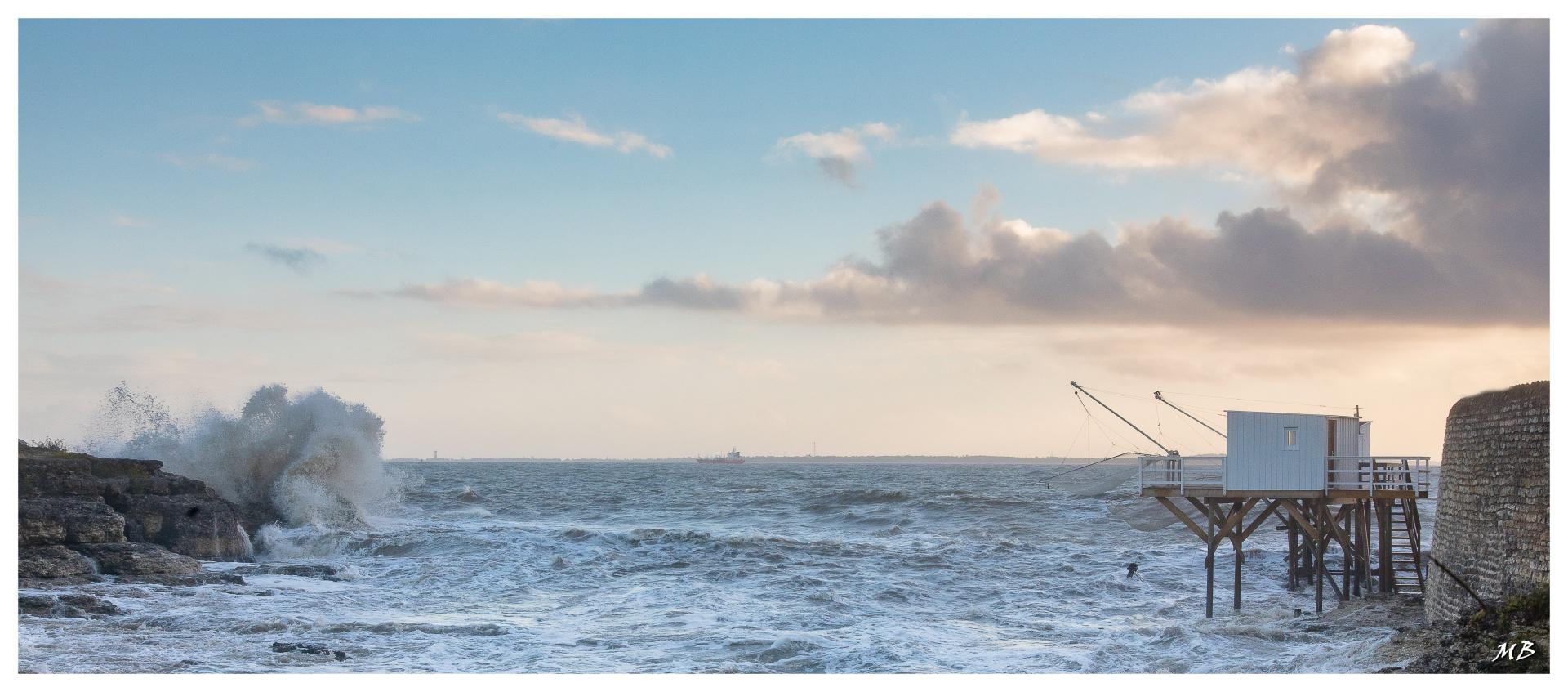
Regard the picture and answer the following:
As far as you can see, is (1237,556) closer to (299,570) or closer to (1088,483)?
(299,570)

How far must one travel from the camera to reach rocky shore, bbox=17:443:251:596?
2075 centimetres

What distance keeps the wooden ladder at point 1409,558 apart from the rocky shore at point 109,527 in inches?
930

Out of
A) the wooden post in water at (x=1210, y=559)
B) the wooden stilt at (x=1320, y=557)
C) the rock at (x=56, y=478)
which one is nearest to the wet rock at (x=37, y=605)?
the rock at (x=56, y=478)

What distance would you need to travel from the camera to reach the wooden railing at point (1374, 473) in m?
21.2

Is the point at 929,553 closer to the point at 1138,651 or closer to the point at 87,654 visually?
the point at 1138,651

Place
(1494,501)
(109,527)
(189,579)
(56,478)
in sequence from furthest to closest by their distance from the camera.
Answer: (56,478) → (109,527) → (189,579) → (1494,501)

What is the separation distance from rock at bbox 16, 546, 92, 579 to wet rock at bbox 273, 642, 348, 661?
7.09 meters

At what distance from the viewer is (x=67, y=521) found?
2230 cm

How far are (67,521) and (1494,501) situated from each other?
24.9 metres

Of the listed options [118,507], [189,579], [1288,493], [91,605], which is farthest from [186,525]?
[1288,493]

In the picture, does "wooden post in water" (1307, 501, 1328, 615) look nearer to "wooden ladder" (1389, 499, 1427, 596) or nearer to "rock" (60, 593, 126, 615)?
"wooden ladder" (1389, 499, 1427, 596)

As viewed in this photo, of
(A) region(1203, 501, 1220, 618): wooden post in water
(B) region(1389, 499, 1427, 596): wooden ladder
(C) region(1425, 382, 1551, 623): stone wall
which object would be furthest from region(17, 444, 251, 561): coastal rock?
(B) region(1389, 499, 1427, 596): wooden ladder

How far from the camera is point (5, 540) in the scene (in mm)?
12258
